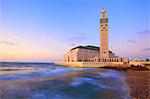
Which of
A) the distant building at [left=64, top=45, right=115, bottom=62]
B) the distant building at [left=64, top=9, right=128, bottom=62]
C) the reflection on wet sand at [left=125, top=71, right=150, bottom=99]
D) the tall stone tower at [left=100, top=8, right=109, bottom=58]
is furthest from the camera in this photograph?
the distant building at [left=64, top=45, right=115, bottom=62]

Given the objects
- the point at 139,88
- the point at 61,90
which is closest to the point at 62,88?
the point at 61,90

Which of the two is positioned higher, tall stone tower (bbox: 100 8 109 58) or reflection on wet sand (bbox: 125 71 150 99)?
tall stone tower (bbox: 100 8 109 58)

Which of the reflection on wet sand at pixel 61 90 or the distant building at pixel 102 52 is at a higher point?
the distant building at pixel 102 52

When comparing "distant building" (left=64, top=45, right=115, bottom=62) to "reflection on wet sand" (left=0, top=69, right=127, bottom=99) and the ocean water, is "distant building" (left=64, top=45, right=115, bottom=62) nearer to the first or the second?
the ocean water

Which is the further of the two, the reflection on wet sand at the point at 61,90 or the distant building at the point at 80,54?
the distant building at the point at 80,54

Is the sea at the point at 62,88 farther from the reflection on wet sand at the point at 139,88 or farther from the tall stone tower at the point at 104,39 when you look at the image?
the tall stone tower at the point at 104,39

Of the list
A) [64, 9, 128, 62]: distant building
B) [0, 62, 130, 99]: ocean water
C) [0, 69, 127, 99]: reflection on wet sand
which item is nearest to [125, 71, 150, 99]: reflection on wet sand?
[0, 62, 130, 99]: ocean water

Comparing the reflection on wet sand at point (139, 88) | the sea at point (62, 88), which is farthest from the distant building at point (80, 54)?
the reflection on wet sand at point (139, 88)

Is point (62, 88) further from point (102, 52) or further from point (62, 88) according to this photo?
point (102, 52)

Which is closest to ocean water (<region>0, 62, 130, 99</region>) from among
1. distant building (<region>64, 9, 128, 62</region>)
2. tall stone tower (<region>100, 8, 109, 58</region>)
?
distant building (<region>64, 9, 128, 62</region>)

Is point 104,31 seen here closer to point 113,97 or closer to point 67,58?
point 67,58

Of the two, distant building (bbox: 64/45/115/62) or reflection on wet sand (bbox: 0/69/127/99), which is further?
distant building (bbox: 64/45/115/62)

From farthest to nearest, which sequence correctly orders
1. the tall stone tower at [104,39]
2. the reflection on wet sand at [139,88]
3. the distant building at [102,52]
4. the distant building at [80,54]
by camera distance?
the distant building at [80,54] < the tall stone tower at [104,39] < the distant building at [102,52] < the reflection on wet sand at [139,88]

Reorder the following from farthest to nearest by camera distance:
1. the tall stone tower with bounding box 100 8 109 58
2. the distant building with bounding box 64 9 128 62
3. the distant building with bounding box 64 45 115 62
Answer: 1. the distant building with bounding box 64 45 115 62
2. the tall stone tower with bounding box 100 8 109 58
3. the distant building with bounding box 64 9 128 62
